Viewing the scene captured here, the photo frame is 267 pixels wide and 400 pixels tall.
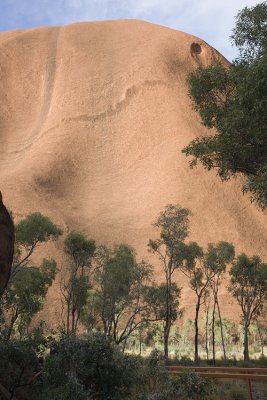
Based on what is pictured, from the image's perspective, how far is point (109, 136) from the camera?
96062 millimetres

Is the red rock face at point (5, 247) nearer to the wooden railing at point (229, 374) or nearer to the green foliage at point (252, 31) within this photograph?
the wooden railing at point (229, 374)

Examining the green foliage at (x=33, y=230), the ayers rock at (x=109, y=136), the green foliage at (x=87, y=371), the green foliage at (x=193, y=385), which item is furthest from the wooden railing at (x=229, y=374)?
the ayers rock at (x=109, y=136)

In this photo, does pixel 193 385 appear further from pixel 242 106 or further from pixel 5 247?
pixel 242 106

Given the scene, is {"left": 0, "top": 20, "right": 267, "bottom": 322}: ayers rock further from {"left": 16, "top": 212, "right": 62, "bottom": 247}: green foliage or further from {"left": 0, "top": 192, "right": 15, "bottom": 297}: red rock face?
{"left": 0, "top": 192, "right": 15, "bottom": 297}: red rock face

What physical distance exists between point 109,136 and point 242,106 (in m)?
81.5

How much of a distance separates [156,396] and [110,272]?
2747 cm

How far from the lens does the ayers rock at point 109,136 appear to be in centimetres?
7506

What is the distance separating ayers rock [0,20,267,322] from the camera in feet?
246

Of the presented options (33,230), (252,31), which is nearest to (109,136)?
(33,230)

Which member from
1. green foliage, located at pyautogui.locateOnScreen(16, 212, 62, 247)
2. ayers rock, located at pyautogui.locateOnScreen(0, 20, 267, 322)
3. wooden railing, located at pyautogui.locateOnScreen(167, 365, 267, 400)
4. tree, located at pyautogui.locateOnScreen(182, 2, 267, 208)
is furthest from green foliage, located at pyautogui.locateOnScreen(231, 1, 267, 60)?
ayers rock, located at pyautogui.locateOnScreen(0, 20, 267, 322)

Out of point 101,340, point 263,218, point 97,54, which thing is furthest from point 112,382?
point 97,54

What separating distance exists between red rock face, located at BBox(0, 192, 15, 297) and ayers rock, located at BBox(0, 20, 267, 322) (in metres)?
57.1

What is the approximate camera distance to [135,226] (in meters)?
75.1

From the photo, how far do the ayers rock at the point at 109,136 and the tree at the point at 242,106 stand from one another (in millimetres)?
49464
